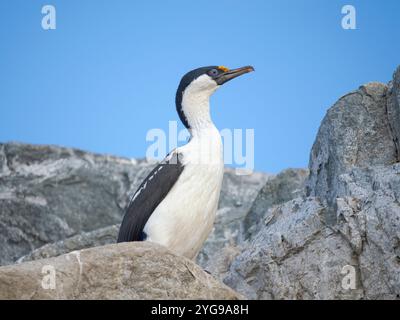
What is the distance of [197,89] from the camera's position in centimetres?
1254

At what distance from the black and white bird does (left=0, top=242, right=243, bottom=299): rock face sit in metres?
2.21

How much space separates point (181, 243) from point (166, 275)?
8.06 feet

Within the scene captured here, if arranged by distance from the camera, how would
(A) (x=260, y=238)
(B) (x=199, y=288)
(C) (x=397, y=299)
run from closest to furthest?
(B) (x=199, y=288)
(C) (x=397, y=299)
(A) (x=260, y=238)

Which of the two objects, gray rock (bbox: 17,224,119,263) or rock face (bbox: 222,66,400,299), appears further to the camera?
gray rock (bbox: 17,224,119,263)

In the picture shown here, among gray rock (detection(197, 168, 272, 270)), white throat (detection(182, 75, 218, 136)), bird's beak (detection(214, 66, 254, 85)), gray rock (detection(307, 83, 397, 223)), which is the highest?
bird's beak (detection(214, 66, 254, 85))

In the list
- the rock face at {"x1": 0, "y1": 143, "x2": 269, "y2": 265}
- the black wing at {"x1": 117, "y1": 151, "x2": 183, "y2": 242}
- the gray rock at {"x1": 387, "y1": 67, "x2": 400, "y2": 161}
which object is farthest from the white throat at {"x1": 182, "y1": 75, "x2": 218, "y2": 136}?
the rock face at {"x1": 0, "y1": 143, "x2": 269, "y2": 265}

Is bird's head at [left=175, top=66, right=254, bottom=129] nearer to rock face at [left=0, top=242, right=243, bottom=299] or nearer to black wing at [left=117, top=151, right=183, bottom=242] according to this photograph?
black wing at [left=117, top=151, right=183, bottom=242]

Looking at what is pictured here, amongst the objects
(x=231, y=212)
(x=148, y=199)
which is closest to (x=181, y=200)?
(x=148, y=199)

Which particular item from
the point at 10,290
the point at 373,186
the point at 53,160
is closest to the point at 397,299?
the point at 373,186

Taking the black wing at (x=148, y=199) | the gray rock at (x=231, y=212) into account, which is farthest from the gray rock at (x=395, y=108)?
the gray rock at (x=231, y=212)

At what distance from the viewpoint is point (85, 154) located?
2161cm

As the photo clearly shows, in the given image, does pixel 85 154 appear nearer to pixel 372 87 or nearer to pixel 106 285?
pixel 372 87

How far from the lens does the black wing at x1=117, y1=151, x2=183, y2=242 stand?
37.7ft
